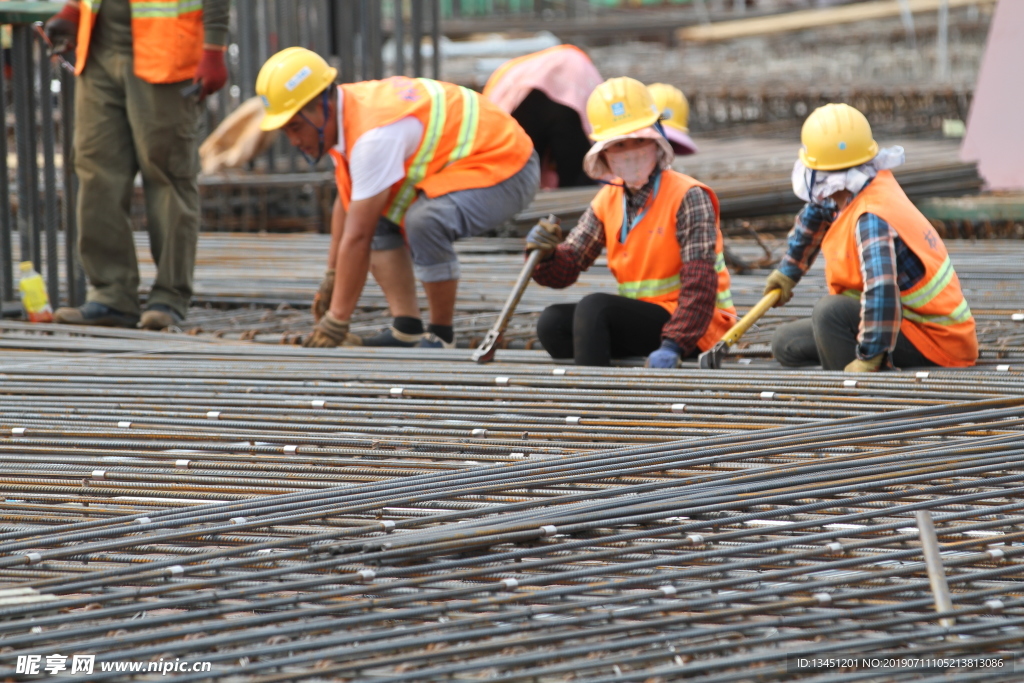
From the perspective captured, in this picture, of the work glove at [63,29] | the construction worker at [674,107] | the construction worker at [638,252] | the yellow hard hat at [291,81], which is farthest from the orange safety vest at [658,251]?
the work glove at [63,29]

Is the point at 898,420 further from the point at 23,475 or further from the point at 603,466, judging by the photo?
the point at 23,475

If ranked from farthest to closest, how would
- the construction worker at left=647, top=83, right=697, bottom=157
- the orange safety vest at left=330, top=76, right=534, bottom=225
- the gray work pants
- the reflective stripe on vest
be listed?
the construction worker at left=647, top=83, right=697, bottom=157 → the reflective stripe on vest → the orange safety vest at left=330, top=76, right=534, bottom=225 → the gray work pants

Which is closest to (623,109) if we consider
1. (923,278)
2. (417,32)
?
(923,278)

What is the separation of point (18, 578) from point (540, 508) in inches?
49.6

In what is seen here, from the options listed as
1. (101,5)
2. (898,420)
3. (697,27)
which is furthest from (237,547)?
(697,27)

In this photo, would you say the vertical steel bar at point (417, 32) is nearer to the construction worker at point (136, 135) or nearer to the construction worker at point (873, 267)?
the construction worker at point (136, 135)

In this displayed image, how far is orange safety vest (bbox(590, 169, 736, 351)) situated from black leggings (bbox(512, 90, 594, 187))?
2.98m

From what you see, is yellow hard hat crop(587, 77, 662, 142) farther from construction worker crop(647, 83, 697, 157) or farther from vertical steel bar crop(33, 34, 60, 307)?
vertical steel bar crop(33, 34, 60, 307)

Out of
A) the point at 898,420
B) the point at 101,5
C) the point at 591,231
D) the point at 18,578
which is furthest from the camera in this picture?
the point at 101,5

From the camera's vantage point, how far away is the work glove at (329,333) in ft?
16.8

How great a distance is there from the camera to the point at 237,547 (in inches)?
114

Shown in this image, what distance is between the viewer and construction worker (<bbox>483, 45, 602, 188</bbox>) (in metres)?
7.62

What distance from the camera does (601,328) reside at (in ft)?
15.1

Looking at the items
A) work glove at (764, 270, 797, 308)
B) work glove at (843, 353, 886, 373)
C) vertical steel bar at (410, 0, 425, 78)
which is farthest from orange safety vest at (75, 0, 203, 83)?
vertical steel bar at (410, 0, 425, 78)
